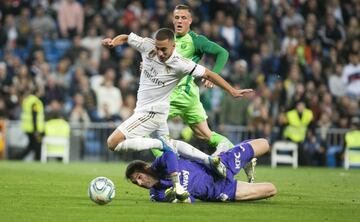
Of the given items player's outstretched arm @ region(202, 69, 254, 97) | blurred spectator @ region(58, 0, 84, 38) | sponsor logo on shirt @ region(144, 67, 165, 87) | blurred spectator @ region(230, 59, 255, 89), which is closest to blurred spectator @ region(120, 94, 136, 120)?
blurred spectator @ region(230, 59, 255, 89)

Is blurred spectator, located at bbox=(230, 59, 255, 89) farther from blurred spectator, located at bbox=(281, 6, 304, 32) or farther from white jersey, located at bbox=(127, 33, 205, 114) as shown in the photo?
white jersey, located at bbox=(127, 33, 205, 114)

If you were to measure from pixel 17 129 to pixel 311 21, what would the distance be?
950 cm

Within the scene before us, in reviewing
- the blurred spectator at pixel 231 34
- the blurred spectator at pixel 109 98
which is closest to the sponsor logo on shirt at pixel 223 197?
the blurred spectator at pixel 109 98

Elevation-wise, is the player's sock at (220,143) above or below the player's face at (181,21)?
below

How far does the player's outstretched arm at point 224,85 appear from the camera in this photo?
13.0m

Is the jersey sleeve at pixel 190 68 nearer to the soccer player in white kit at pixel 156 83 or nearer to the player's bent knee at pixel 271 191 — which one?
the soccer player in white kit at pixel 156 83

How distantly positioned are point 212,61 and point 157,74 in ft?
46.4

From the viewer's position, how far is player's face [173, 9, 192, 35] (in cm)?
1578

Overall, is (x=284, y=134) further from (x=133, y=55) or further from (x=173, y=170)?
(x=173, y=170)

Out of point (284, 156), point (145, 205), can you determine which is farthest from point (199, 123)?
point (284, 156)

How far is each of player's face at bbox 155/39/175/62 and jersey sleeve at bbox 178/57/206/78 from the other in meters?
0.20

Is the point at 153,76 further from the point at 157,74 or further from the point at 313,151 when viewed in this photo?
the point at 313,151

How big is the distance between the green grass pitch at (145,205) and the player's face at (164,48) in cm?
193

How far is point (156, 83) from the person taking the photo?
14.0 meters
